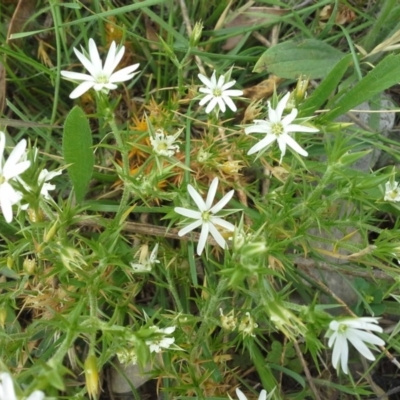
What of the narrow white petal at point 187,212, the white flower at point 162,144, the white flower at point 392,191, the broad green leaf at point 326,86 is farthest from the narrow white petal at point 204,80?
the white flower at point 392,191

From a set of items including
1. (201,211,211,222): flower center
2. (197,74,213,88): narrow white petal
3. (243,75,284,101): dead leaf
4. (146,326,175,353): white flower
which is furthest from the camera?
(243,75,284,101): dead leaf

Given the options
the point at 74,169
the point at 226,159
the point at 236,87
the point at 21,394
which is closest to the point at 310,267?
the point at 226,159

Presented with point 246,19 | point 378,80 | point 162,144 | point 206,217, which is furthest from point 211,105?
point 246,19

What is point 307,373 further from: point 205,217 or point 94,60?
point 94,60

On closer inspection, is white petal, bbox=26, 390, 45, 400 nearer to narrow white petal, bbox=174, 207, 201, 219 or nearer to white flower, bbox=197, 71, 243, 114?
narrow white petal, bbox=174, 207, 201, 219

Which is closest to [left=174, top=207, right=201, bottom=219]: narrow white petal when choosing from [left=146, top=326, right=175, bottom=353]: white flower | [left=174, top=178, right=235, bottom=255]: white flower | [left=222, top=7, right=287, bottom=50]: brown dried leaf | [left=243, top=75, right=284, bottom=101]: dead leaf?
[left=174, top=178, right=235, bottom=255]: white flower

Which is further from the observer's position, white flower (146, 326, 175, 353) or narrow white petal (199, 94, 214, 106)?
narrow white petal (199, 94, 214, 106)

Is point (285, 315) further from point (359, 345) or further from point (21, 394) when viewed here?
point (21, 394)
